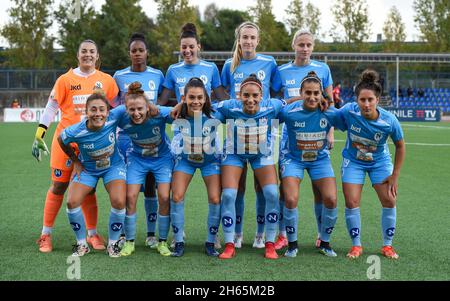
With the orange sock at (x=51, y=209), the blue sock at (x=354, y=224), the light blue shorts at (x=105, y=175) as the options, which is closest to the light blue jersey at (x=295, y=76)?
the blue sock at (x=354, y=224)

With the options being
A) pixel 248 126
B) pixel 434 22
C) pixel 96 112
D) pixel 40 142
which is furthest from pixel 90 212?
pixel 434 22

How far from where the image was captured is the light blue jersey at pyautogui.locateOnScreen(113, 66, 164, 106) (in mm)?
5945

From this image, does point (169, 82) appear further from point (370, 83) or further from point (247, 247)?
point (370, 83)

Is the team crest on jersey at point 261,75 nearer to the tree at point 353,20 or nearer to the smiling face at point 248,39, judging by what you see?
the smiling face at point 248,39

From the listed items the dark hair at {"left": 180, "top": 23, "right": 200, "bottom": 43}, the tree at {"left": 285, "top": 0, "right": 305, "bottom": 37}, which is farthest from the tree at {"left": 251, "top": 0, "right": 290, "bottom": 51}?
the dark hair at {"left": 180, "top": 23, "right": 200, "bottom": 43}

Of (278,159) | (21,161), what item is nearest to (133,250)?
(278,159)

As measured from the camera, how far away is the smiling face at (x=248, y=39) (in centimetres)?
581

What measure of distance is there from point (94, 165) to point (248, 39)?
1888 mm

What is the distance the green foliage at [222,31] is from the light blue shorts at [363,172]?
143ft

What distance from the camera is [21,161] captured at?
42.4ft

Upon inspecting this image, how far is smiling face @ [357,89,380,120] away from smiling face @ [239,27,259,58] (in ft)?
3.95

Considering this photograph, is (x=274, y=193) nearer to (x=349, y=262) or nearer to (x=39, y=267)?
(x=349, y=262)

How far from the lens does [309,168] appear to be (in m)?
5.55

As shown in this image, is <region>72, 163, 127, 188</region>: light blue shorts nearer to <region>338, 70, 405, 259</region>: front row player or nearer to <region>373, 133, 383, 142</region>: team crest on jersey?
<region>338, 70, 405, 259</region>: front row player
